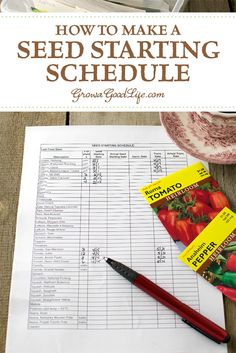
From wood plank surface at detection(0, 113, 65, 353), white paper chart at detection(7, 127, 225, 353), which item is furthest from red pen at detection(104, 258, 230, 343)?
wood plank surface at detection(0, 113, 65, 353)

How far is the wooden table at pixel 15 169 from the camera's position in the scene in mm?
536

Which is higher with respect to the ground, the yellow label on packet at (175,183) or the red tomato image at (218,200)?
the yellow label on packet at (175,183)

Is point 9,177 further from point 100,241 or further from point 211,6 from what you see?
point 211,6

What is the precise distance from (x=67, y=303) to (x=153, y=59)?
34 cm

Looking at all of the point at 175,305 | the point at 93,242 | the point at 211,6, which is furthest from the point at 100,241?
the point at 211,6

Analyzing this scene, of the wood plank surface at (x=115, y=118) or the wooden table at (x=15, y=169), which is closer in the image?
the wooden table at (x=15, y=169)

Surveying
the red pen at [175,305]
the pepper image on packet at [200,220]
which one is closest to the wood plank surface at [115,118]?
the pepper image on packet at [200,220]

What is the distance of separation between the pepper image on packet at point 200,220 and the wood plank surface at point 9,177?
0.19 meters

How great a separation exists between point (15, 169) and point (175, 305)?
0.97 ft

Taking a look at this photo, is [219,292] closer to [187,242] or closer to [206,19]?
[187,242]

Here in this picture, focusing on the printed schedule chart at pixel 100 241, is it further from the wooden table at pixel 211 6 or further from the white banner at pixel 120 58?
the wooden table at pixel 211 6

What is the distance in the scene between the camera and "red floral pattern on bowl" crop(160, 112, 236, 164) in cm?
59

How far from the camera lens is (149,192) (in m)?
0.60

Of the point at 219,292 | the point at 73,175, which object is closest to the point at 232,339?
the point at 219,292
